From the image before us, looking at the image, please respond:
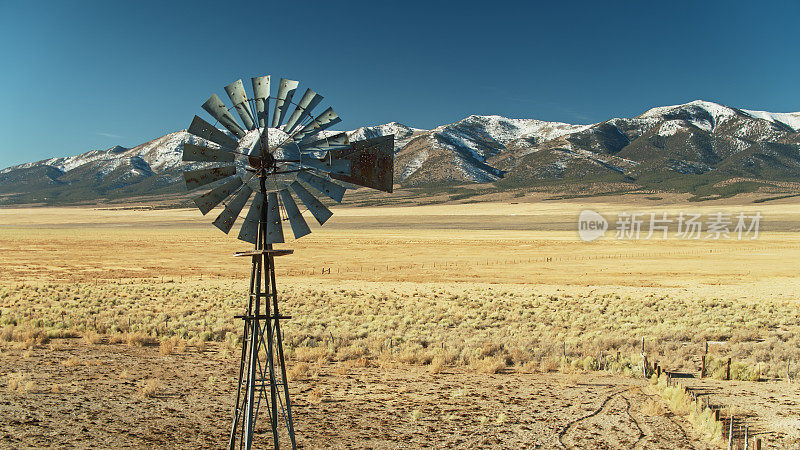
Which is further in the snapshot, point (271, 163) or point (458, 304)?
point (458, 304)

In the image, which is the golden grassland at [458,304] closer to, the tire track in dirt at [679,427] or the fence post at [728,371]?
the fence post at [728,371]

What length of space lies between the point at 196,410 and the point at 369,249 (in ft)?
178

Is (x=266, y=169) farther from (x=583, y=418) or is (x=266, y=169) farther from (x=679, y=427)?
(x=679, y=427)

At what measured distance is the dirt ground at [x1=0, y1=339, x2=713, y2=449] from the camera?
35.9 feet

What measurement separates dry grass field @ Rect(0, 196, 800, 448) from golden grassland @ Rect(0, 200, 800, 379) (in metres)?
0.13

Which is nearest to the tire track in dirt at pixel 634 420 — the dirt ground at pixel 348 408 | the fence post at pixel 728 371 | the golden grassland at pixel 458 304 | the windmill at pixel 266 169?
the dirt ground at pixel 348 408

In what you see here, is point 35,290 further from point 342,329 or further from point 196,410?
point 196,410

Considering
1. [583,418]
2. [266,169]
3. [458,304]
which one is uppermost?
[266,169]

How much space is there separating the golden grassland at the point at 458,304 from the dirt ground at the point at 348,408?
1904mm

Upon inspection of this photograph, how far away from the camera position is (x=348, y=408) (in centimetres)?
1287

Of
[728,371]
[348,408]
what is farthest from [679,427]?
[348,408]

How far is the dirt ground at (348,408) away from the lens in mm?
10953

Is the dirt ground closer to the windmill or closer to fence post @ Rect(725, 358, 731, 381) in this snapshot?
fence post @ Rect(725, 358, 731, 381)

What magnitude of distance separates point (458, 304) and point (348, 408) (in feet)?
51.5
